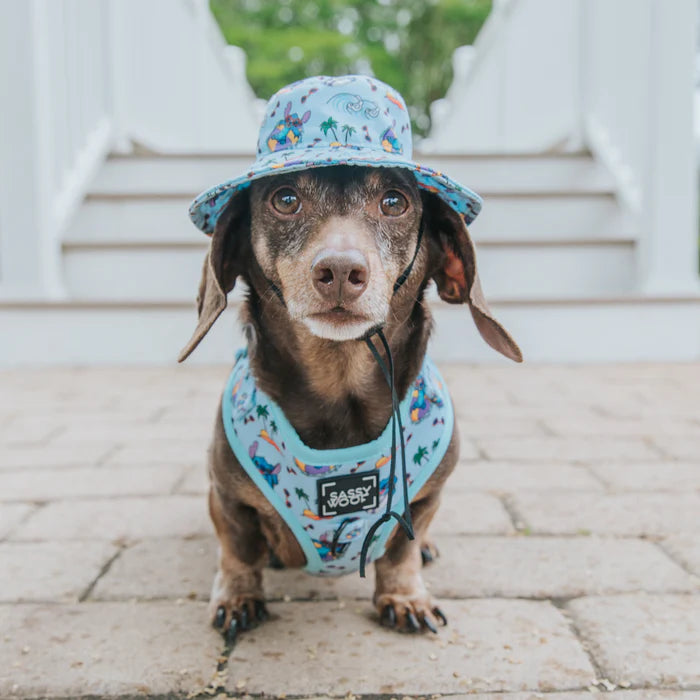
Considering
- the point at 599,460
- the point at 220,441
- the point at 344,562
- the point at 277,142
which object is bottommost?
the point at 599,460

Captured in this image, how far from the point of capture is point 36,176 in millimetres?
4566

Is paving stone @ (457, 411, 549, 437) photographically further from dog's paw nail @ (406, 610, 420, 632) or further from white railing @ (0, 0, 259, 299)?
white railing @ (0, 0, 259, 299)

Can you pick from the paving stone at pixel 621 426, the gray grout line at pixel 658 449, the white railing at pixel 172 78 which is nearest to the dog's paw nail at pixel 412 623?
the gray grout line at pixel 658 449

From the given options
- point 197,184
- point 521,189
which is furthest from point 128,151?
point 521,189

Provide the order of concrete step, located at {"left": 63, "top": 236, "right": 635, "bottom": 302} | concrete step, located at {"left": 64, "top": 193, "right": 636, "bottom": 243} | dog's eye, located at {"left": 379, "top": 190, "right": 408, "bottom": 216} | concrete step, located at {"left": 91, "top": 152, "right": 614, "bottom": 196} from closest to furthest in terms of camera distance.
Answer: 1. dog's eye, located at {"left": 379, "top": 190, "right": 408, "bottom": 216}
2. concrete step, located at {"left": 63, "top": 236, "right": 635, "bottom": 302}
3. concrete step, located at {"left": 64, "top": 193, "right": 636, "bottom": 243}
4. concrete step, located at {"left": 91, "top": 152, "right": 614, "bottom": 196}

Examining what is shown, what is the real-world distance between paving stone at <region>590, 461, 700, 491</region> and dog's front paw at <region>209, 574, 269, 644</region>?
1297 millimetres

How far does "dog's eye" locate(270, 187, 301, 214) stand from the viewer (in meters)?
1.50

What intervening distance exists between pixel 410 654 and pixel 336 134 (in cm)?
98

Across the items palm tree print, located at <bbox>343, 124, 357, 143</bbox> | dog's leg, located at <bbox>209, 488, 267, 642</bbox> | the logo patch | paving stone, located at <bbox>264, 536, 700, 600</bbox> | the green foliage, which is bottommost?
paving stone, located at <bbox>264, 536, 700, 600</bbox>

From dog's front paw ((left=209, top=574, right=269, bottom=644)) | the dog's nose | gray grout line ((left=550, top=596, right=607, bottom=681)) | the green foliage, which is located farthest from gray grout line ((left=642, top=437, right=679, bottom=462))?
the green foliage

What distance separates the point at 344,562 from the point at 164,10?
6614mm

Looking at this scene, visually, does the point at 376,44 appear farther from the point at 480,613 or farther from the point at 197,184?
the point at 480,613

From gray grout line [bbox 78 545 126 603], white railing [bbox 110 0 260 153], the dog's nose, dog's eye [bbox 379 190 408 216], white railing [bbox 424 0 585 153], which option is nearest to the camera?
the dog's nose

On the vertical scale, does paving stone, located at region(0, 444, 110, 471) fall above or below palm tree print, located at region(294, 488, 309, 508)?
below
